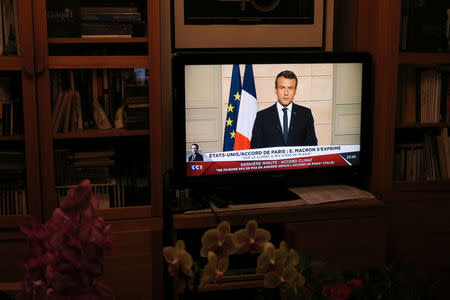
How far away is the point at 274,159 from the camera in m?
2.49

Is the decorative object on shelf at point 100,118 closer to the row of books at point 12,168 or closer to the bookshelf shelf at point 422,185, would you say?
the row of books at point 12,168

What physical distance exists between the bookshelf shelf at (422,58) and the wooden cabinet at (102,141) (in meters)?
1.17

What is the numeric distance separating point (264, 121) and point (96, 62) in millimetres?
799

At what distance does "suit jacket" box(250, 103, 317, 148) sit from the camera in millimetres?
2428

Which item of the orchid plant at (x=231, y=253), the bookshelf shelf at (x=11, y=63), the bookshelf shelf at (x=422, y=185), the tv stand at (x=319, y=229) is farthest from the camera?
the bookshelf shelf at (x=422, y=185)

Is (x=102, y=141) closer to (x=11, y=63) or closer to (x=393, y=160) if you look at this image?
(x=11, y=63)

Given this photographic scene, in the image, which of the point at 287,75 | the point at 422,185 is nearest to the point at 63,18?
the point at 287,75

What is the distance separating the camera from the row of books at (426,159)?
2.62m

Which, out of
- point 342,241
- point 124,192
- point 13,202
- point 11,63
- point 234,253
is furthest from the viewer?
point 342,241

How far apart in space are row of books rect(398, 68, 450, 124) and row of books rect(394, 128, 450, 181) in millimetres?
99

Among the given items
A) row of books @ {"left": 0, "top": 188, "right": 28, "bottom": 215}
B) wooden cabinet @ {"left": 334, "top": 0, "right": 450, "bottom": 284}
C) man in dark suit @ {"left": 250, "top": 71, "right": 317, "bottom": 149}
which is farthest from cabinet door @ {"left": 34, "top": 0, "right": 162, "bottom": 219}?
wooden cabinet @ {"left": 334, "top": 0, "right": 450, "bottom": 284}

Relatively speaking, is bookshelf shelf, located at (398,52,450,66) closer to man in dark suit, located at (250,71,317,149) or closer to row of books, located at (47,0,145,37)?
man in dark suit, located at (250,71,317,149)

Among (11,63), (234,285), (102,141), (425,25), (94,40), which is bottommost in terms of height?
(234,285)

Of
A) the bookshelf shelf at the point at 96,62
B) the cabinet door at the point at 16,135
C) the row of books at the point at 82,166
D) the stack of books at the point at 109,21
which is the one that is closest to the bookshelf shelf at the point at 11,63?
the cabinet door at the point at 16,135
